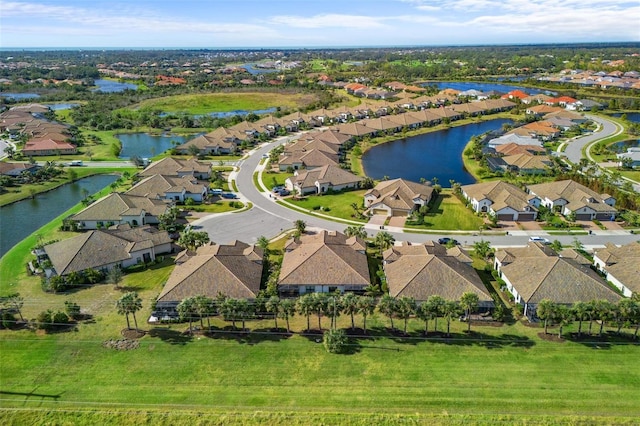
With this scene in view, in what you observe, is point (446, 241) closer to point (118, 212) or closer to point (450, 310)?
point (450, 310)

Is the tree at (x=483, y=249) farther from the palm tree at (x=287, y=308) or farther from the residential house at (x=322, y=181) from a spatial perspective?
the residential house at (x=322, y=181)

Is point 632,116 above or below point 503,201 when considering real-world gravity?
above

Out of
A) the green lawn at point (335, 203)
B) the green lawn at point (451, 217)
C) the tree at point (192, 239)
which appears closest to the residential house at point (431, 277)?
the green lawn at point (451, 217)

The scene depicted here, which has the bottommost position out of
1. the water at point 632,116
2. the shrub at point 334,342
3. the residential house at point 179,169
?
the shrub at point 334,342

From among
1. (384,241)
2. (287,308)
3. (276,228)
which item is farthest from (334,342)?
(276,228)

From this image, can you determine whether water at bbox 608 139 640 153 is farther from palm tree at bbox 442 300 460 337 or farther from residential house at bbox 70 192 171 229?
residential house at bbox 70 192 171 229

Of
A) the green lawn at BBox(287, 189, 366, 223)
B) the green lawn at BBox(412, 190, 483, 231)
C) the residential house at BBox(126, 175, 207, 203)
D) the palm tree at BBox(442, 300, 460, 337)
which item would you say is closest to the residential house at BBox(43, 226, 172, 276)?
the residential house at BBox(126, 175, 207, 203)

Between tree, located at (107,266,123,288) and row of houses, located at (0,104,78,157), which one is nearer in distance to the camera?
tree, located at (107,266,123,288)
